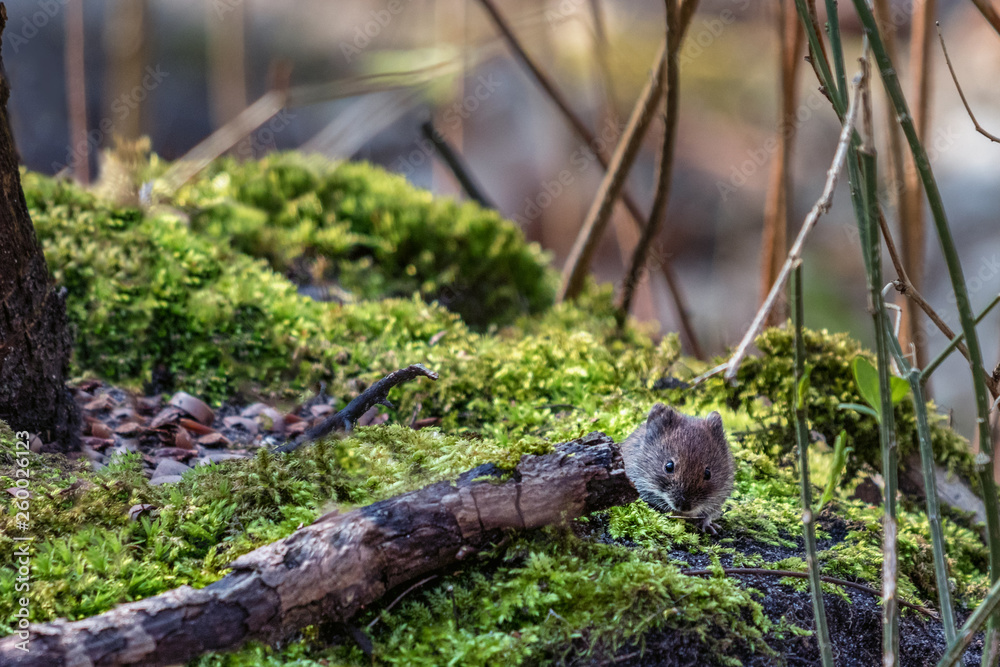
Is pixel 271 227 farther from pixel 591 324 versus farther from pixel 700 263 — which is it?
pixel 700 263

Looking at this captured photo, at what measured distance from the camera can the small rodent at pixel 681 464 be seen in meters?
2.32

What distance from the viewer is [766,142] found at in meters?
11.2

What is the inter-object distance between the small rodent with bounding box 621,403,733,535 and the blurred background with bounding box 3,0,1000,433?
6.89m

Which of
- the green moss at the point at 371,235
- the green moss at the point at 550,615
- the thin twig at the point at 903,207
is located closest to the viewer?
the green moss at the point at 550,615

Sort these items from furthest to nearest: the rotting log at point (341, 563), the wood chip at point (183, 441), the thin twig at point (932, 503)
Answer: the wood chip at point (183, 441) < the rotting log at point (341, 563) < the thin twig at point (932, 503)

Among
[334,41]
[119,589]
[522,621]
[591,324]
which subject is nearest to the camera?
[119,589]

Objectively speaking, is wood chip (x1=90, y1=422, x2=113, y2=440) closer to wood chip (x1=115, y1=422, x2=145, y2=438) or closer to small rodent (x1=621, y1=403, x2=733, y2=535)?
wood chip (x1=115, y1=422, x2=145, y2=438)

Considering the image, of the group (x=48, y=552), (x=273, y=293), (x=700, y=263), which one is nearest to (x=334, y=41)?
(x=700, y=263)

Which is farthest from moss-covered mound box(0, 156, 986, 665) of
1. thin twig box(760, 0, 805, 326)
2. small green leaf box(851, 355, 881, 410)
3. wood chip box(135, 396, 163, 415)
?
thin twig box(760, 0, 805, 326)

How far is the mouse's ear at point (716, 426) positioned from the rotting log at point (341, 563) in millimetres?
878

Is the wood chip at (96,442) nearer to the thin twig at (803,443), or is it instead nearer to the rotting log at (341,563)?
the rotting log at (341,563)

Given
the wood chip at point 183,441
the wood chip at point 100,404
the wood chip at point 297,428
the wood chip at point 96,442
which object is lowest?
the wood chip at point 297,428

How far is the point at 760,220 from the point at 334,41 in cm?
814

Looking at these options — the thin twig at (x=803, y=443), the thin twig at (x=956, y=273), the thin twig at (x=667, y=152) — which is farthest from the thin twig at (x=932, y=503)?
the thin twig at (x=667, y=152)
